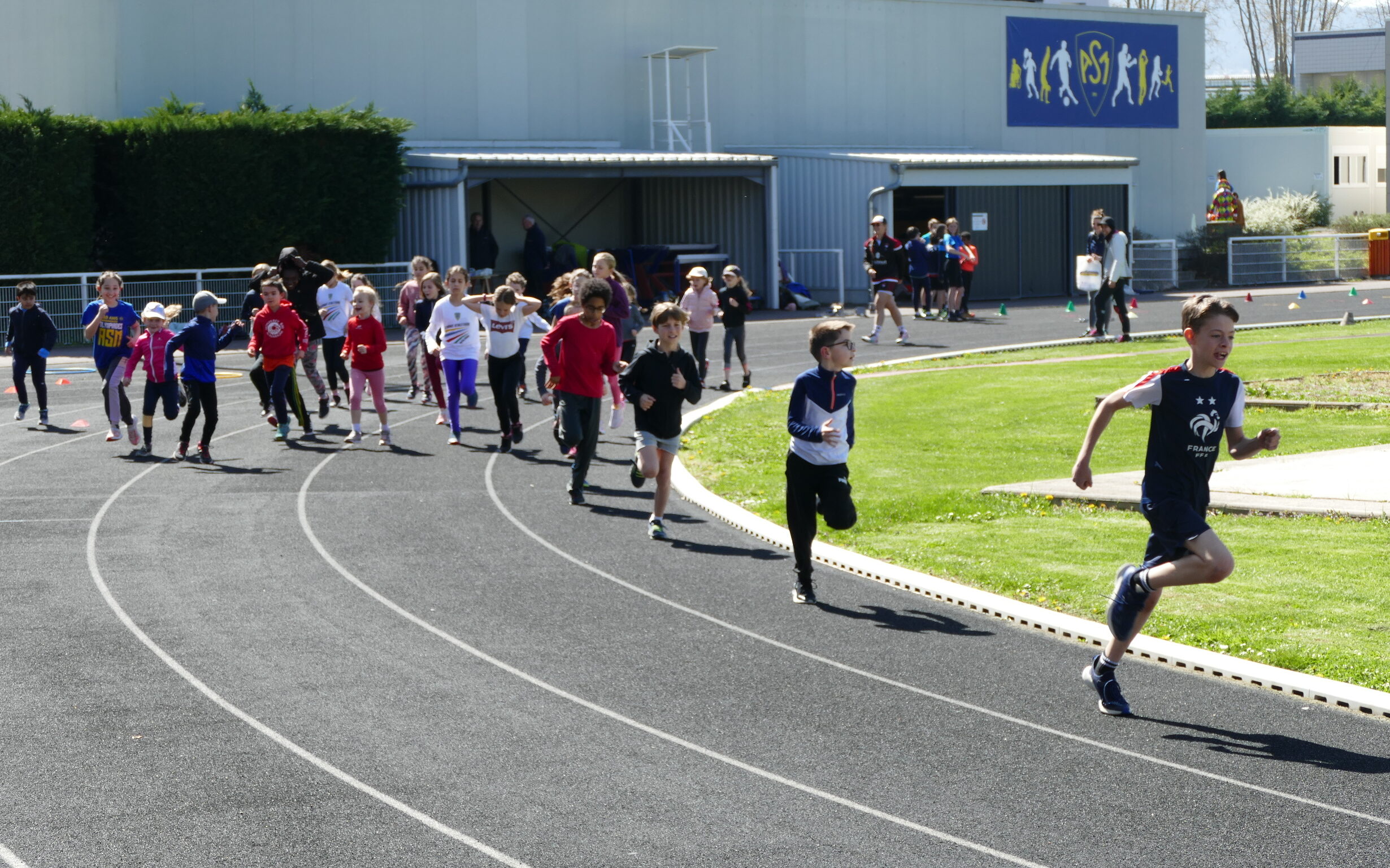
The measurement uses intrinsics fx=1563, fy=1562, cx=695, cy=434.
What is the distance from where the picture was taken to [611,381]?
55.2ft

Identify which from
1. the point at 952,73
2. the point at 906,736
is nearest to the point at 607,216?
the point at 952,73

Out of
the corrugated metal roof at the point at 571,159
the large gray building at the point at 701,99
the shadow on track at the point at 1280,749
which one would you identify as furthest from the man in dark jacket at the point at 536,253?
the shadow on track at the point at 1280,749

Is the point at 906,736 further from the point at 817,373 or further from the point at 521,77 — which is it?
the point at 521,77

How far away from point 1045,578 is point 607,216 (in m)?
31.9

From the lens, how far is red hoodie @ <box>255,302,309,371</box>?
16.4 m

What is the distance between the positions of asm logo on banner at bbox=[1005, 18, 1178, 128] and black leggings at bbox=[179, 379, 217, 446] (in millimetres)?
34103

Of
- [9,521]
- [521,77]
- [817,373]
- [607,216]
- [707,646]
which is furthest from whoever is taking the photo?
[607,216]

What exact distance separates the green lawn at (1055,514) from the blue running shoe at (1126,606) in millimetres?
1186

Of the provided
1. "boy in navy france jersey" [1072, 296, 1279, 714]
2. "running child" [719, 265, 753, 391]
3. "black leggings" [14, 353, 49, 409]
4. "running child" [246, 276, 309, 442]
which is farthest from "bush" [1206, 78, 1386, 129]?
"boy in navy france jersey" [1072, 296, 1279, 714]

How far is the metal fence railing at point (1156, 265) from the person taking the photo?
40.1 m

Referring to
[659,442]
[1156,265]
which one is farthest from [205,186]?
[1156,265]

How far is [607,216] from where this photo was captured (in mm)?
40781

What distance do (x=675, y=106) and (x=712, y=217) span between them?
3618 mm

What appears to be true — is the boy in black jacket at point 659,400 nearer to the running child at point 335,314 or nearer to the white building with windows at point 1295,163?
the running child at point 335,314
